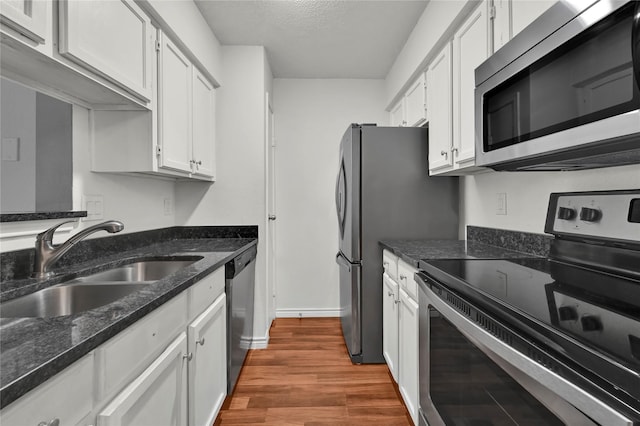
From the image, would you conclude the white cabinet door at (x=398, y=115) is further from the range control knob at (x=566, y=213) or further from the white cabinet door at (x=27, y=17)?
the white cabinet door at (x=27, y=17)

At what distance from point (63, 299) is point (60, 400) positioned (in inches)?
29.9

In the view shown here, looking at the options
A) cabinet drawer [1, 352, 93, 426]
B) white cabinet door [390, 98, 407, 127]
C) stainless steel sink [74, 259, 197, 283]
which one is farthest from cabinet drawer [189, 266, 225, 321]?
white cabinet door [390, 98, 407, 127]

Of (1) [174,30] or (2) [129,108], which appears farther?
(1) [174,30]

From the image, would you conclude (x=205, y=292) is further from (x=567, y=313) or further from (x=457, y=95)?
(x=457, y=95)

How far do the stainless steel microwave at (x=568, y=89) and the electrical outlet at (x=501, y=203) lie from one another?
24.5 inches

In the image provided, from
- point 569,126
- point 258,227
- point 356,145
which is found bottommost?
point 258,227

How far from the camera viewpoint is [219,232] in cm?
284

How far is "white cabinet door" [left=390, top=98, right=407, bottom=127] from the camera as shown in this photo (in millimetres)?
3082

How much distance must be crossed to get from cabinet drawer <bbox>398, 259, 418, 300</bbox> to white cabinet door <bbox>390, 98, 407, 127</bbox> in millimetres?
1571

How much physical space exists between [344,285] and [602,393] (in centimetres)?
231

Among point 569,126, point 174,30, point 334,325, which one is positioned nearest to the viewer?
point 569,126

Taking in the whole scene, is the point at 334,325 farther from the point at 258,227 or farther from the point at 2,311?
the point at 2,311

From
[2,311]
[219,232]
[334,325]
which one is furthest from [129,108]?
[334,325]

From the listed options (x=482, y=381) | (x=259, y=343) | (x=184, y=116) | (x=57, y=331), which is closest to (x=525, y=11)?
(x=482, y=381)
